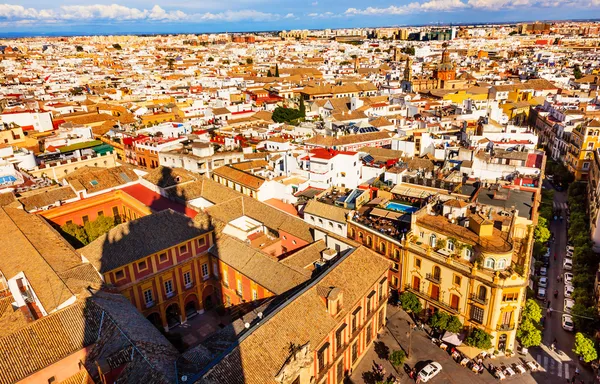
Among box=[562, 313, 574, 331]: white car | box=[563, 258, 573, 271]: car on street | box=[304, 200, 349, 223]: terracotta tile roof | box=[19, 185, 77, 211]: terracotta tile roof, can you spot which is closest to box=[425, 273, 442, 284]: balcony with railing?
box=[304, 200, 349, 223]: terracotta tile roof

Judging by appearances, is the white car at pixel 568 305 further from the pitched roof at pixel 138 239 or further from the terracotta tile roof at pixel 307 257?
the pitched roof at pixel 138 239

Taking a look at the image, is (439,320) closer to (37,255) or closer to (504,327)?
(504,327)

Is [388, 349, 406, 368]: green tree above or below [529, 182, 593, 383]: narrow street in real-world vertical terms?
above

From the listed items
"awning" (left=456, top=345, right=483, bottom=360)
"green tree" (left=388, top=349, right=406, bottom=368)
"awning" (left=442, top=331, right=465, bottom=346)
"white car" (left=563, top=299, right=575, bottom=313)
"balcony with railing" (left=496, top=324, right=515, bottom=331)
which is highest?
"balcony with railing" (left=496, top=324, right=515, bottom=331)

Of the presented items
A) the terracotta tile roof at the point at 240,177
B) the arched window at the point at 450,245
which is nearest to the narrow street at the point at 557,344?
the arched window at the point at 450,245

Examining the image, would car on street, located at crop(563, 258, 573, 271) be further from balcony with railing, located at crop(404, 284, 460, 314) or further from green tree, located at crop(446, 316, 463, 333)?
green tree, located at crop(446, 316, 463, 333)

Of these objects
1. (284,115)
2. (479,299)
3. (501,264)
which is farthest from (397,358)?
(284,115)
